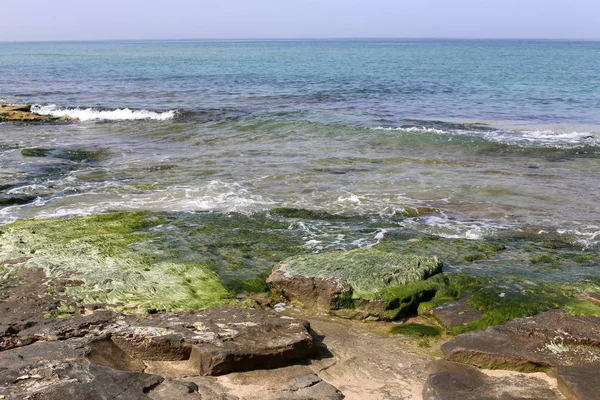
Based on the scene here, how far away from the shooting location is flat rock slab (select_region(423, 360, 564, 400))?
18.2 feet

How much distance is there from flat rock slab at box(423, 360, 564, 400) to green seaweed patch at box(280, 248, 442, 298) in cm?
202

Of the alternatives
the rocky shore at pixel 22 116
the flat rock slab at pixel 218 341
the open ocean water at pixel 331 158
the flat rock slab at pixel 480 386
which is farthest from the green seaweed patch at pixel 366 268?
the rocky shore at pixel 22 116

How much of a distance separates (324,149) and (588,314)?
13271 mm

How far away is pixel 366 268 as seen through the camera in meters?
8.39

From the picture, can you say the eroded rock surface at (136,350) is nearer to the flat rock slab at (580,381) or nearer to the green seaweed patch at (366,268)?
the green seaweed patch at (366,268)

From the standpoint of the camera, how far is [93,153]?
1892 centimetres

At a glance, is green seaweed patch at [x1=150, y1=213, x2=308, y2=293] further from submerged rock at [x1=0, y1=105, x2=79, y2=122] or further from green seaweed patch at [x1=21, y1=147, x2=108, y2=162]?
submerged rock at [x1=0, y1=105, x2=79, y2=122]

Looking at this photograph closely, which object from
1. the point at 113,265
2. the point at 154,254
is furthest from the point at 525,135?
the point at 113,265

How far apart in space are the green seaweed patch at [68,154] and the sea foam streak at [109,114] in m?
7.75

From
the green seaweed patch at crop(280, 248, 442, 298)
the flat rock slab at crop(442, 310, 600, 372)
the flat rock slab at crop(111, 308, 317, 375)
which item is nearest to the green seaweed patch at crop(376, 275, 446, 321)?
the green seaweed patch at crop(280, 248, 442, 298)

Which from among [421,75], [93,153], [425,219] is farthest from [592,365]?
[421,75]

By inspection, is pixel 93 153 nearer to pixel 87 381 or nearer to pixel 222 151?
pixel 222 151

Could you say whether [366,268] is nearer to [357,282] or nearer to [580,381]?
[357,282]

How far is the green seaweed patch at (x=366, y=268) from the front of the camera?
317 inches
